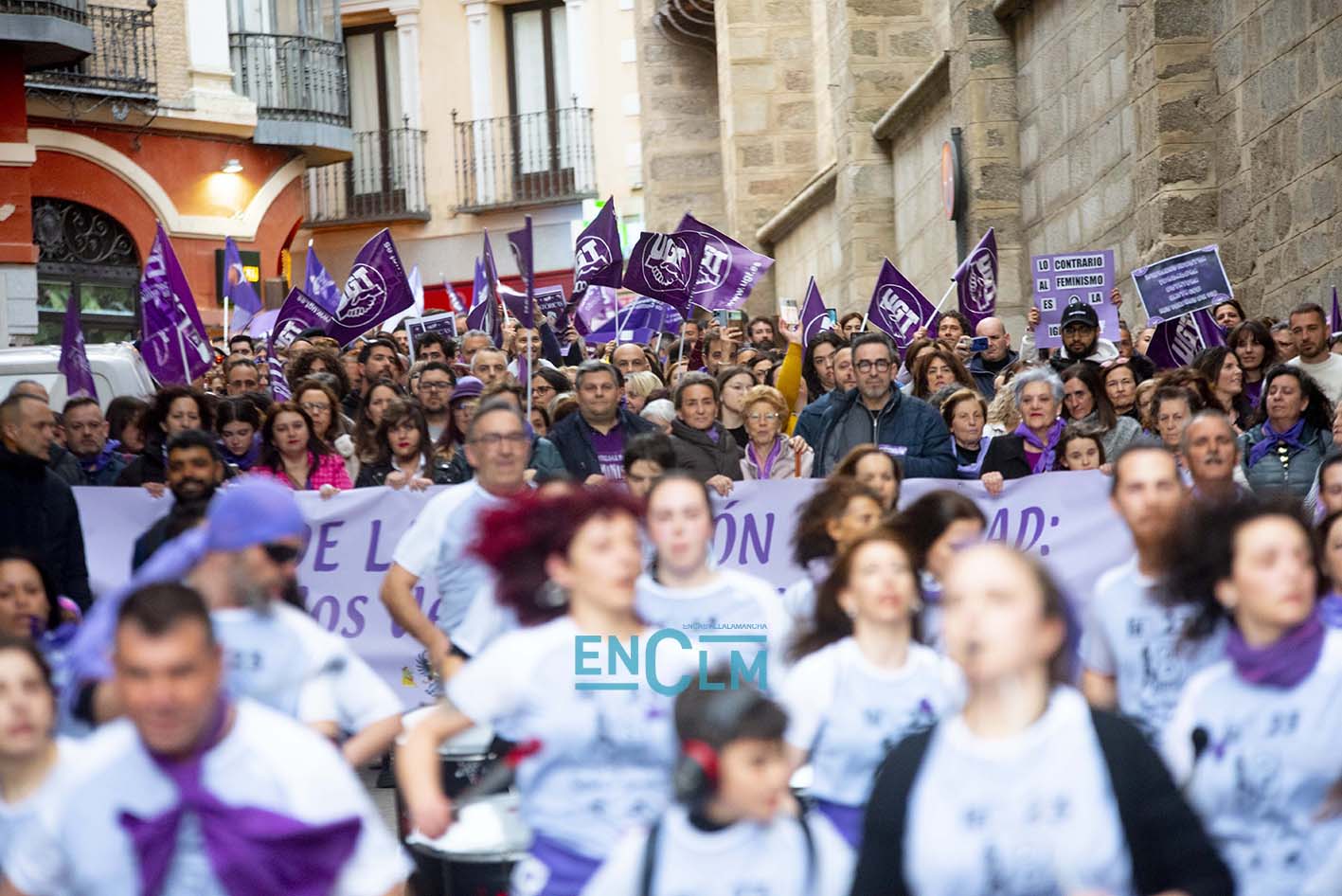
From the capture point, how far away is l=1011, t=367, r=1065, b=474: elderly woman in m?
11.1

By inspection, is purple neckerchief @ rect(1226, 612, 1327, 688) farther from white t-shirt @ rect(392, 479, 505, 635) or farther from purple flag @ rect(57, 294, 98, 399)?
purple flag @ rect(57, 294, 98, 399)

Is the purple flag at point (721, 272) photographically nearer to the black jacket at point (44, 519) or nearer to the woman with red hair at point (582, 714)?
the black jacket at point (44, 519)

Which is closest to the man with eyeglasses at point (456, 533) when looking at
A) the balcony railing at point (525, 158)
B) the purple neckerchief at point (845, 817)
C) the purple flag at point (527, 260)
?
the purple neckerchief at point (845, 817)

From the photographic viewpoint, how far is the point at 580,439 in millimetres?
11023

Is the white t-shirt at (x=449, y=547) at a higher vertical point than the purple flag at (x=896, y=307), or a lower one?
lower

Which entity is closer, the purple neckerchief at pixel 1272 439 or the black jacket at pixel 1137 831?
the black jacket at pixel 1137 831

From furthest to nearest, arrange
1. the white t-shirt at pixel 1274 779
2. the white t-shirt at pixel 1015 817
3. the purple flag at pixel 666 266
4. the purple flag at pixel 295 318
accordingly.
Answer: the purple flag at pixel 295 318 < the purple flag at pixel 666 266 < the white t-shirt at pixel 1274 779 < the white t-shirt at pixel 1015 817

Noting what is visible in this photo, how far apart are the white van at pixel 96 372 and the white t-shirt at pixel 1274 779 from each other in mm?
11067

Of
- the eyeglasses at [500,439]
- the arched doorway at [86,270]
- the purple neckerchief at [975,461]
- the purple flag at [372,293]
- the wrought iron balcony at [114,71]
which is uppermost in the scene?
the wrought iron balcony at [114,71]

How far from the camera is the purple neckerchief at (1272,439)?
33.9ft

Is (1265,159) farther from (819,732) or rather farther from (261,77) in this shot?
(261,77)

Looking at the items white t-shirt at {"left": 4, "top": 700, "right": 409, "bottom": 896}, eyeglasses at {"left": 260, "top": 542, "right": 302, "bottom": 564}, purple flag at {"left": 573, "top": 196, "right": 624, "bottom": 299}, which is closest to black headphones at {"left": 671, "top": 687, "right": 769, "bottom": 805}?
white t-shirt at {"left": 4, "top": 700, "right": 409, "bottom": 896}

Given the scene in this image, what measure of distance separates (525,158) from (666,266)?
88.2 feet

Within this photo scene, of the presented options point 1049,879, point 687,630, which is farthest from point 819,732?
point 1049,879
